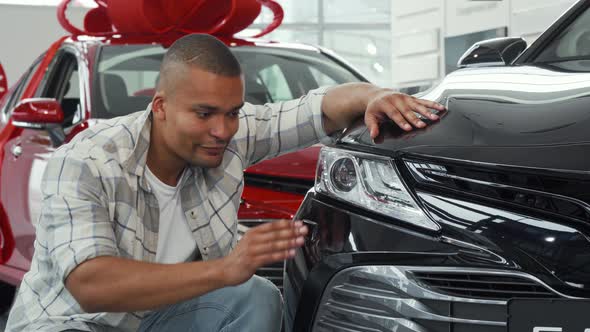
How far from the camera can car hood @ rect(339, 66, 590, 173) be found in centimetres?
148

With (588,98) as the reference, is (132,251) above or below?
below

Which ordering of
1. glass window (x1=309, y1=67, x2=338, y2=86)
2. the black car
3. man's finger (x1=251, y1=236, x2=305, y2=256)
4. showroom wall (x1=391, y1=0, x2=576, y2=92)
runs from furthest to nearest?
showroom wall (x1=391, y1=0, x2=576, y2=92), glass window (x1=309, y1=67, x2=338, y2=86), man's finger (x1=251, y1=236, x2=305, y2=256), the black car

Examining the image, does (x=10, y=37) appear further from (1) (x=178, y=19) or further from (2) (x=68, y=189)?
(2) (x=68, y=189)

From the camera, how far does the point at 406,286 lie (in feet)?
5.03

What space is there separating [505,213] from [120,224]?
32.3 inches

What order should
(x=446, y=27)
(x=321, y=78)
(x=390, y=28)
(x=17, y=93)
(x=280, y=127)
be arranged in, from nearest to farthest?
1. (x=280, y=127)
2. (x=321, y=78)
3. (x=17, y=93)
4. (x=446, y=27)
5. (x=390, y=28)

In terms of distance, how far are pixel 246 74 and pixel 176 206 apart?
1.61 meters

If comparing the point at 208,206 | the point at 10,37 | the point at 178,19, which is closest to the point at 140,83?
the point at 178,19

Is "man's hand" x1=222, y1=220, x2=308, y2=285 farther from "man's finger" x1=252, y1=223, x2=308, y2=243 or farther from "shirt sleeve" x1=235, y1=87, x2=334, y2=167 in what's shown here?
"shirt sleeve" x1=235, y1=87, x2=334, y2=167

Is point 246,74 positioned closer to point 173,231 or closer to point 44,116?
point 44,116

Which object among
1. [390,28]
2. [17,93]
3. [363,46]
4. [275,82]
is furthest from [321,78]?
[363,46]

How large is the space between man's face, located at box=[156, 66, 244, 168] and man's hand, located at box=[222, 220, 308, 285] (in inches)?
13.7

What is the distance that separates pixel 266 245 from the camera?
1583 millimetres

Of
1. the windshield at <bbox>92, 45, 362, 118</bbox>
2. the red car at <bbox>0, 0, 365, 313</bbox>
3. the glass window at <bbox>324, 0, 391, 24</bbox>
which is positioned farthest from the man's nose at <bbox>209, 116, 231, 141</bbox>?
the glass window at <bbox>324, 0, 391, 24</bbox>
